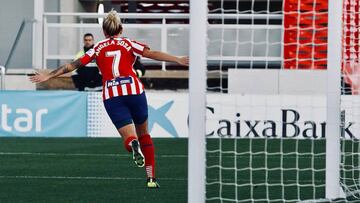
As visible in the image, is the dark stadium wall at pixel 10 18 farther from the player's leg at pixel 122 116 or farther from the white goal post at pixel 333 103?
the white goal post at pixel 333 103

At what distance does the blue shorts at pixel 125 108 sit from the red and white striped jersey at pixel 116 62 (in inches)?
2.4

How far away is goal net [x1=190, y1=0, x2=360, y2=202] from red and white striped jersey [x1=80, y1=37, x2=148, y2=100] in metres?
0.92

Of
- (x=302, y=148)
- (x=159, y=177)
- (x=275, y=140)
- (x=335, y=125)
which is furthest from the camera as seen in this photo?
(x=275, y=140)

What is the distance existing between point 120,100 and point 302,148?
7.55 m

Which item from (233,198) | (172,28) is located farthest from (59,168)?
(172,28)

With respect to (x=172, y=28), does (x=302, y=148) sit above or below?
below

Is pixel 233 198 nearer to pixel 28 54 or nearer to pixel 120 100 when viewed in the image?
pixel 120 100

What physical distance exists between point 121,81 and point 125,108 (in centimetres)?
31

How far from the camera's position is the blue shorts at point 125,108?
13195mm

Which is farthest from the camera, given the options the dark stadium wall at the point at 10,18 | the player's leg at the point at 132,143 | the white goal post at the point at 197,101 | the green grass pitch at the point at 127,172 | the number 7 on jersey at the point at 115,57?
the dark stadium wall at the point at 10,18

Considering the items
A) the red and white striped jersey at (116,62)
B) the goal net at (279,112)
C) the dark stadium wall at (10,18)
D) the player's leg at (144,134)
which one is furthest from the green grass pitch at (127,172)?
the dark stadium wall at (10,18)

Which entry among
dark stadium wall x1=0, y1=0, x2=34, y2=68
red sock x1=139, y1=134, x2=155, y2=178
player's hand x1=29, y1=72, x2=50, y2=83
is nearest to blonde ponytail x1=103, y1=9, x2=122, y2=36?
player's hand x1=29, y1=72, x2=50, y2=83

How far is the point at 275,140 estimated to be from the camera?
71.7 ft

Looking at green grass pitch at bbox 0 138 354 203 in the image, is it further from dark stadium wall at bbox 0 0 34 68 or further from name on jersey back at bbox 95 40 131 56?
dark stadium wall at bbox 0 0 34 68
